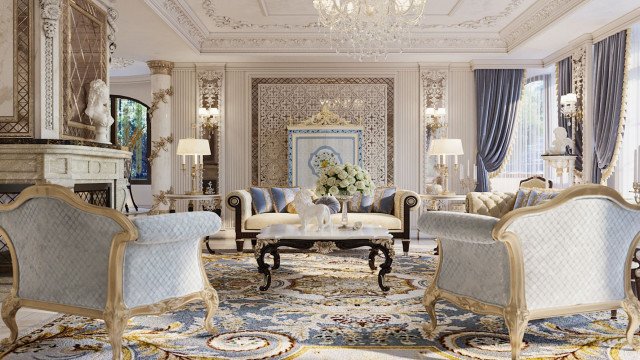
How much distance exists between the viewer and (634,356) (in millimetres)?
2531

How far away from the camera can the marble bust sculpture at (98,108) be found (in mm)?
5129

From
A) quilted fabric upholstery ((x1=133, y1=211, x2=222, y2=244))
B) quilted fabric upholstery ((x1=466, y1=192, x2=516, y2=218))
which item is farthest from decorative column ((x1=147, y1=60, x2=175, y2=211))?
quilted fabric upholstery ((x1=133, y1=211, x2=222, y2=244))

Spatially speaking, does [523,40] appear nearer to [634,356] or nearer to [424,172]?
[424,172]

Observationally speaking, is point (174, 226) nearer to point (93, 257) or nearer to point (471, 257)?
point (93, 257)

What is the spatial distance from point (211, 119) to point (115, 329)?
19.7 feet

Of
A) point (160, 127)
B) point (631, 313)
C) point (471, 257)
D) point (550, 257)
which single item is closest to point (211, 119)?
point (160, 127)

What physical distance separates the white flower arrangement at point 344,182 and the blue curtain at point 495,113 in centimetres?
398

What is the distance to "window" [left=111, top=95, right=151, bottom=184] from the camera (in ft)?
38.1

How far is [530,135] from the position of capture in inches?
335

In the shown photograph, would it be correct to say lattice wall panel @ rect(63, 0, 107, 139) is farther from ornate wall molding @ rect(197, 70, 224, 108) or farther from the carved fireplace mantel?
ornate wall molding @ rect(197, 70, 224, 108)

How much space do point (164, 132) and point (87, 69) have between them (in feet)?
9.52

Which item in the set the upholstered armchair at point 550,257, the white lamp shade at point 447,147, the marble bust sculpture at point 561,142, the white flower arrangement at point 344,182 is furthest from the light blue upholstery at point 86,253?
the marble bust sculpture at point 561,142

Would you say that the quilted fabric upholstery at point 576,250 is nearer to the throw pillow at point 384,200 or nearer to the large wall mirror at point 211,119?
the throw pillow at point 384,200

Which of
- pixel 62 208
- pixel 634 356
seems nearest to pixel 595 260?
pixel 634 356
